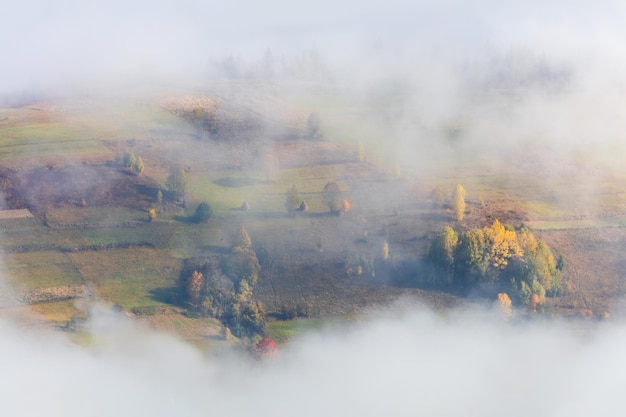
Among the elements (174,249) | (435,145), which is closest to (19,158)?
(174,249)

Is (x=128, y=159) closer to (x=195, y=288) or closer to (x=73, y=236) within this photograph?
(x=73, y=236)

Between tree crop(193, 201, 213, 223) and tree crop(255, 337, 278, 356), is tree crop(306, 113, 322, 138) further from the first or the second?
tree crop(255, 337, 278, 356)

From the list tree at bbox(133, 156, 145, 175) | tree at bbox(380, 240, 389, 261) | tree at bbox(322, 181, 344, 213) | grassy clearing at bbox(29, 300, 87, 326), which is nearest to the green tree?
tree at bbox(380, 240, 389, 261)

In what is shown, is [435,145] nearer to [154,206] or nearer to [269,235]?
[269,235]

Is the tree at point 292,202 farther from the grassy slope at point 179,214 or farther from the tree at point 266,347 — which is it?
the tree at point 266,347

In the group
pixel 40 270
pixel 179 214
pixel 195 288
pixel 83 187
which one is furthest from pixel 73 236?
pixel 195 288
